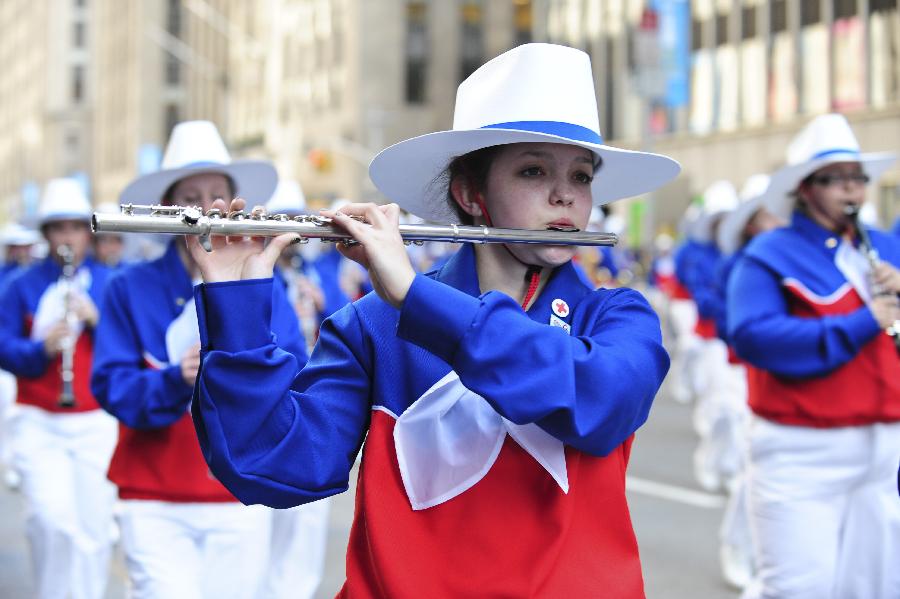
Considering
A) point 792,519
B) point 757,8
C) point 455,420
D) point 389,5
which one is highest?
point 389,5

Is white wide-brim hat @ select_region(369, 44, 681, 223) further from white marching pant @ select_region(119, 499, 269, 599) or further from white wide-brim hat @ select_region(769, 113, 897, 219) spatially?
white wide-brim hat @ select_region(769, 113, 897, 219)

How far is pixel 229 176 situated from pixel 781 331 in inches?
96.1

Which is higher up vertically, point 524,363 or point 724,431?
point 524,363

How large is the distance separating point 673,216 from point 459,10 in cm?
2767

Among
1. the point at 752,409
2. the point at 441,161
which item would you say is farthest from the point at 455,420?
the point at 752,409

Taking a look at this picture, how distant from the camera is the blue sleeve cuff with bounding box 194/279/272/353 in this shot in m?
2.64

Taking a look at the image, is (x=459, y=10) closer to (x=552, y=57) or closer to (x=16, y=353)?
(x=16, y=353)

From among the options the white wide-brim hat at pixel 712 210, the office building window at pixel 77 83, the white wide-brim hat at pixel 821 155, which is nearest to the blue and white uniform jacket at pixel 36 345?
the white wide-brim hat at pixel 821 155

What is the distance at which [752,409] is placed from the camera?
6.03 metres

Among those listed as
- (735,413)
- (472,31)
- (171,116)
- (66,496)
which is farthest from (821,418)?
(171,116)

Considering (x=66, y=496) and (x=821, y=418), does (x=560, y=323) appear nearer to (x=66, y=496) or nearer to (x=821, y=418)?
(x=821, y=418)

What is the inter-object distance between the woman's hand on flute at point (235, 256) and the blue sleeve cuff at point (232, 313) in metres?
0.03

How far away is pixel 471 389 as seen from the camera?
2609 mm

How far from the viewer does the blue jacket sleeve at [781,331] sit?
533 cm
